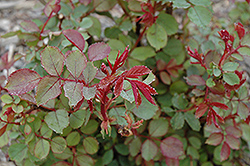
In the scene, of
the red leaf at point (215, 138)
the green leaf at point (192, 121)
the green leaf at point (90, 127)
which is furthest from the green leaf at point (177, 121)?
the green leaf at point (90, 127)

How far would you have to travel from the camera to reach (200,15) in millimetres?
980

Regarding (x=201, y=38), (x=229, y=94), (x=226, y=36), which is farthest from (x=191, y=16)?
(x=201, y=38)

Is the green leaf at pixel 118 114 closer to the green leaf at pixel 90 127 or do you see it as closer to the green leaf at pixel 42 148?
the green leaf at pixel 90 127

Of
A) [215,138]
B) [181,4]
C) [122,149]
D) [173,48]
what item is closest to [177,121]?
[215,138]

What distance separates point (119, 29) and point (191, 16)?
1.39ft

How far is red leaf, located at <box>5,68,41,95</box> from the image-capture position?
666 millimetres

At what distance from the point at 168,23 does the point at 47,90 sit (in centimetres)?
73

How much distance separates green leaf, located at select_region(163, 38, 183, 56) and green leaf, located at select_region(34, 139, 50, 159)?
0.79 metres

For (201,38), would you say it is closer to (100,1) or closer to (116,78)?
(100,1)

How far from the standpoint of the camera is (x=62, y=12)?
1.13m

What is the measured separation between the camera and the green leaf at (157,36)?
1.12 meters

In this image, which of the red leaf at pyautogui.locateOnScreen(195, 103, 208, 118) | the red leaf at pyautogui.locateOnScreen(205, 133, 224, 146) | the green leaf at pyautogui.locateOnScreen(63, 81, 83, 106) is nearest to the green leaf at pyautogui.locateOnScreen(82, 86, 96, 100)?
the green leaf at pyautogui.locateOnScreen(63, 81, 83, 106)

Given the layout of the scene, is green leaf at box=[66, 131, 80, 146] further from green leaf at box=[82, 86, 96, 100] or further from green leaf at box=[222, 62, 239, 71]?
green leaf at box=[222, 62, 239, 71]

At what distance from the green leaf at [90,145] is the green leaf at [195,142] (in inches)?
21.8
